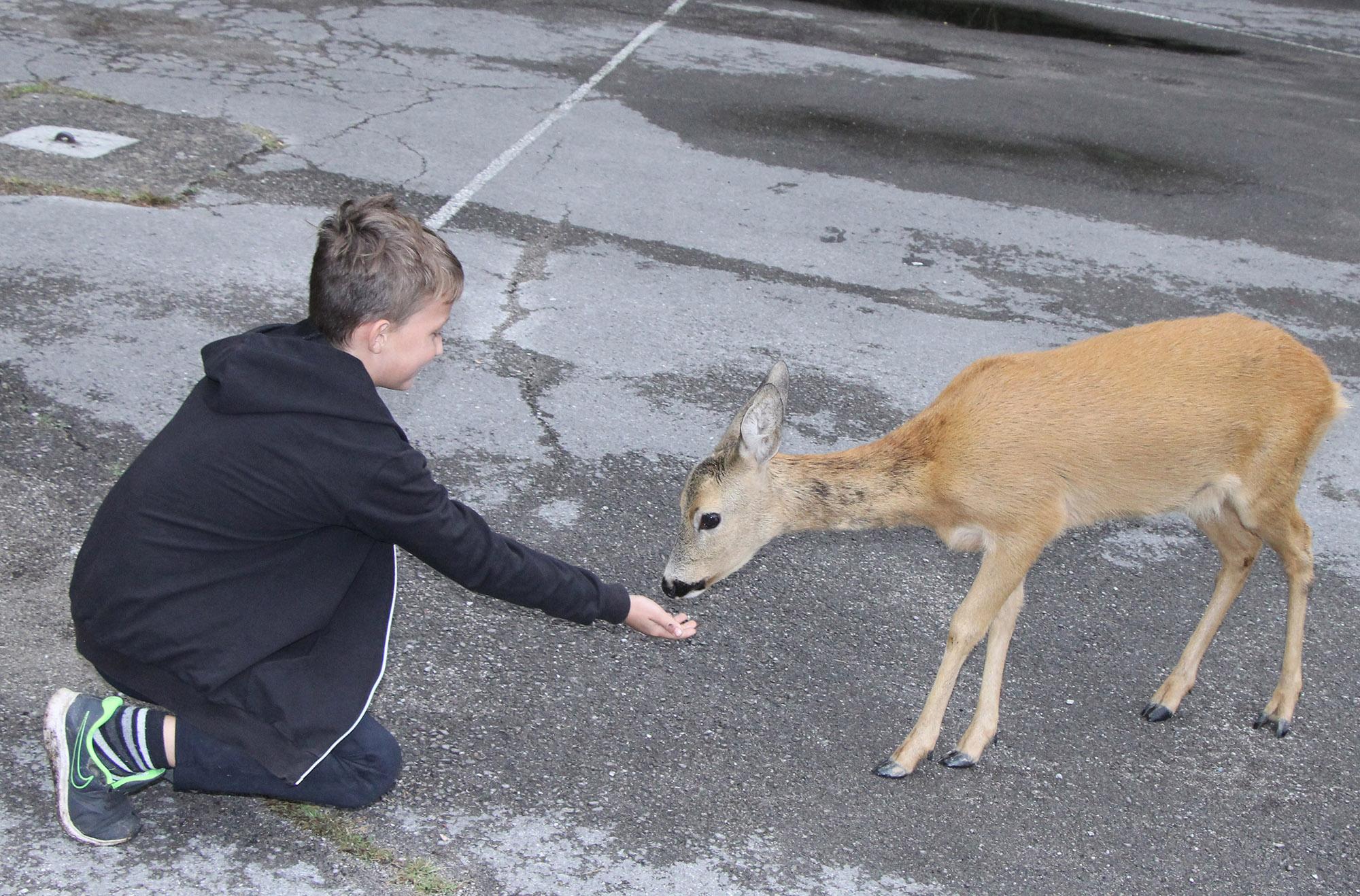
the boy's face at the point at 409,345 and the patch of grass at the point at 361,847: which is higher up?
the boy's face at the point at 409,345

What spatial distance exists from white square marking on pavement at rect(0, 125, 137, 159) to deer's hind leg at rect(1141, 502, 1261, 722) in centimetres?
638

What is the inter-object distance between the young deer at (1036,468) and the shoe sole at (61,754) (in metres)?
1.76

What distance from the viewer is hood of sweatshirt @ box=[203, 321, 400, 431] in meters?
3.02

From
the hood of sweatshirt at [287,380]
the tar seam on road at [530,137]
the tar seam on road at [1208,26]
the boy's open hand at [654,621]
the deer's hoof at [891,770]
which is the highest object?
the hood of sweatshirt at [287,380]

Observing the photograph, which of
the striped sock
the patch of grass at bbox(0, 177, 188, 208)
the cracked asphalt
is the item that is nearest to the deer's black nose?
the cracked asphalt

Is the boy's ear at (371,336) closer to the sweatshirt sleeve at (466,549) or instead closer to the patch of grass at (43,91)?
the sweatshirt sleeve at (466,549)

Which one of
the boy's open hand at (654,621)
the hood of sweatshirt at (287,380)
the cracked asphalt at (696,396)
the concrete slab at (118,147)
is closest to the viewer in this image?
the hood of sweatshirt at (287,380)

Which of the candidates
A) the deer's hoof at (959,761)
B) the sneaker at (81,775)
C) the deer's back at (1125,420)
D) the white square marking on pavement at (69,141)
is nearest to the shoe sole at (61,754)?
the sneaker at (81,775)

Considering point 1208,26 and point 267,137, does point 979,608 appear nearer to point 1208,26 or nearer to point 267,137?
point 267,137

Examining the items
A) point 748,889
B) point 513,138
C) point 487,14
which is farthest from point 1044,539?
point 487,14

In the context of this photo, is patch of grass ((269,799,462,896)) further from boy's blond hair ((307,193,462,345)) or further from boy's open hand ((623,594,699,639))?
boy's blond hair ((307,193,462,345))

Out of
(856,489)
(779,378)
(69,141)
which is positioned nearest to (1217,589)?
(856,489)

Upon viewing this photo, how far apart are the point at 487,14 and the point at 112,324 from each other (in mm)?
7571

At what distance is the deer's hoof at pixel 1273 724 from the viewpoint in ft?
14.6
